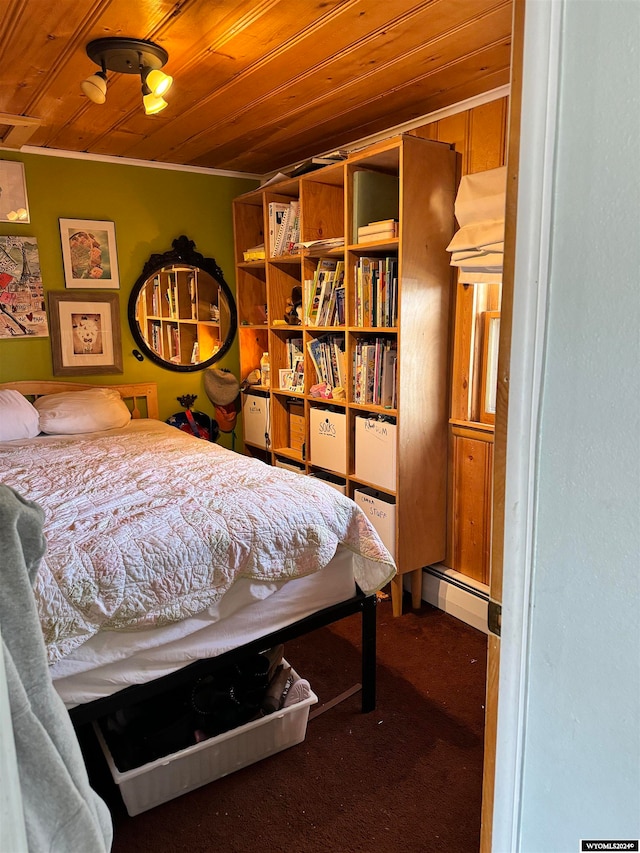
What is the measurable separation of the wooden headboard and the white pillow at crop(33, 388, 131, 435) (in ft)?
0.21

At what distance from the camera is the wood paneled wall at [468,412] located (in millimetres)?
2477

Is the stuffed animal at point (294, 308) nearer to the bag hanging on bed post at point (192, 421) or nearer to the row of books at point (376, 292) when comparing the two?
the row of books at point (376, 292)

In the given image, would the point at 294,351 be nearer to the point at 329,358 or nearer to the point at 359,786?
the point at 329,358

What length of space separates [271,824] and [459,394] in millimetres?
1832

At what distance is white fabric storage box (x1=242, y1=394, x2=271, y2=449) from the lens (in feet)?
11.8

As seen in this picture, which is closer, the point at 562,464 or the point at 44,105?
the point at 562,464

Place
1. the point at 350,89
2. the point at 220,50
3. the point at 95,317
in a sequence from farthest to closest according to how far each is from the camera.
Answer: the point at 95,317 → the point at 350,89 → the point at 220,50

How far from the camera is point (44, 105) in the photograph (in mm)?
2467

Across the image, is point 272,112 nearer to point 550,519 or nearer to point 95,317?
point 95,317

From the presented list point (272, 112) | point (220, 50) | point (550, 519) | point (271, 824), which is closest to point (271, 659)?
point (271, 824)

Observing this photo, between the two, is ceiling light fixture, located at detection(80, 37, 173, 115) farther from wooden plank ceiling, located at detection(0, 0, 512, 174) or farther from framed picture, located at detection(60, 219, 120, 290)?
framed picture, located at detection(60, 219, 120, 290)

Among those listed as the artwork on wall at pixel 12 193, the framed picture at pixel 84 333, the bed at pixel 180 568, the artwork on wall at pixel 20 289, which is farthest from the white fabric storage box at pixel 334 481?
the artwork on wall at pixel 12 193

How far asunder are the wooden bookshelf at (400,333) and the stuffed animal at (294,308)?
65mm

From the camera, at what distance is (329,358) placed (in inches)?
121
